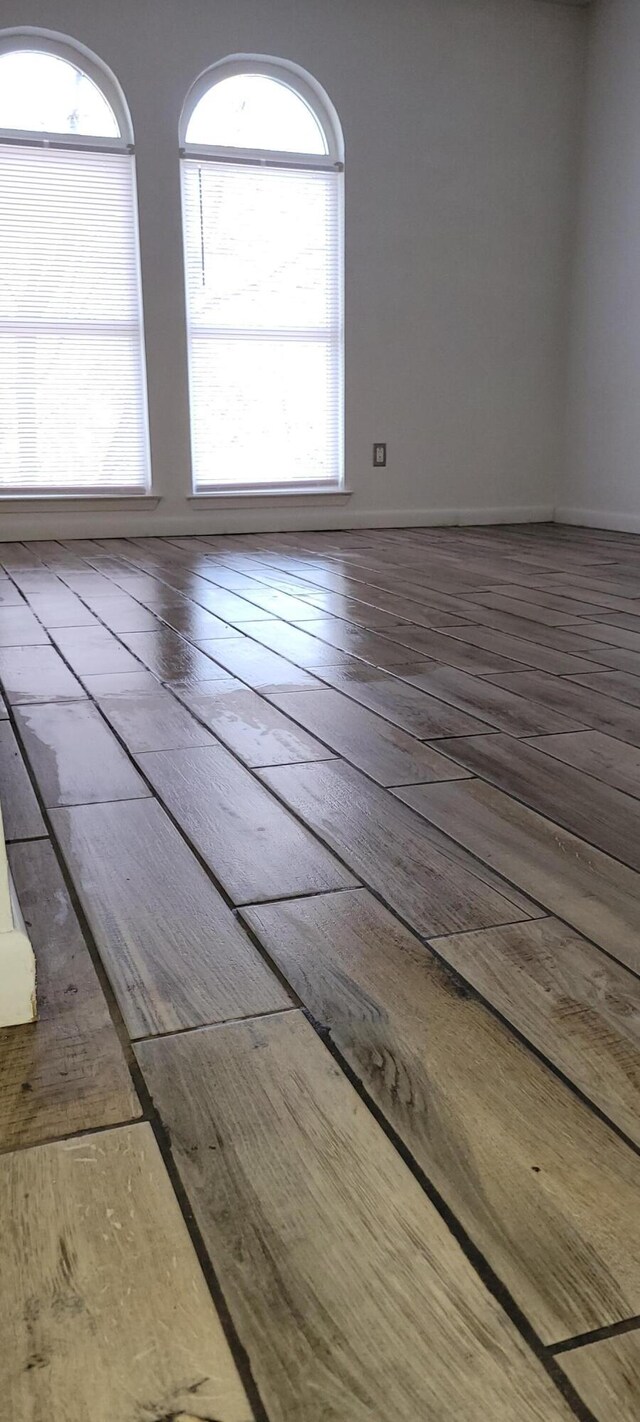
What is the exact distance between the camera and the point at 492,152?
573cm

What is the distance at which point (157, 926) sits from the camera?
113 centimetres

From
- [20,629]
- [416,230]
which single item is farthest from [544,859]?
[416,230]

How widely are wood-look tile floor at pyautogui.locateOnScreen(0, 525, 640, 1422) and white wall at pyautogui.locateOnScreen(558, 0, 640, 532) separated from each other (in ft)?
13.5

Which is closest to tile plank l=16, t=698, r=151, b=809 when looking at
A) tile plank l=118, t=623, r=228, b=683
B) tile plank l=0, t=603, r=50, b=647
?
tile plank l=118, t=623, r=228, b=683

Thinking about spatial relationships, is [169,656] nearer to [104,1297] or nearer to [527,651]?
[527,651]

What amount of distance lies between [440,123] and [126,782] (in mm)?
5161

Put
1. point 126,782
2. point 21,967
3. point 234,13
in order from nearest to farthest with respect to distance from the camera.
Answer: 1. point 21,967
2. point 126,782
3. point 234,13

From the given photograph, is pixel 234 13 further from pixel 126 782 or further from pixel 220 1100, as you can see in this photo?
pixel 220 1100

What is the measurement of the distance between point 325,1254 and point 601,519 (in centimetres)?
567

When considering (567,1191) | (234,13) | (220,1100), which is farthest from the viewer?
(234,13)

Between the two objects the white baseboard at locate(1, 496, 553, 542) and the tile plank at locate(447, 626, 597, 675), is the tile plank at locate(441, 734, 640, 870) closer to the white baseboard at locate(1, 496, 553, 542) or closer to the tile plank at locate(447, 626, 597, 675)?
the tile plank at locate(447, 626, 597, 675)

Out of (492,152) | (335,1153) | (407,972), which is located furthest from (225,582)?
(492,152)

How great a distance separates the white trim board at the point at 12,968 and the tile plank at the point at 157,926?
0.29 feet

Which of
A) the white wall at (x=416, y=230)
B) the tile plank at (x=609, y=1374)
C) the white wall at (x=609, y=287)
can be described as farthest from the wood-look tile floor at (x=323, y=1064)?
the white wall at (x=609, y=287)
